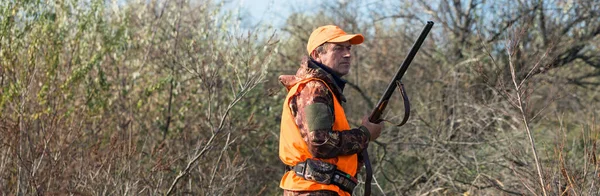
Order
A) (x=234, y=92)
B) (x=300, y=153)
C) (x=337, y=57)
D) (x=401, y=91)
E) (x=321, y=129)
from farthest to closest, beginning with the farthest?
1. (x=234, y=92)
2. (x=401, y=91)
3. (x=337, y=57)
4. (x=300, y=153)
5. (x=321, y=129)

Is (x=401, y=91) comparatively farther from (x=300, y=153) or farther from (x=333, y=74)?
(x=300, y=153)

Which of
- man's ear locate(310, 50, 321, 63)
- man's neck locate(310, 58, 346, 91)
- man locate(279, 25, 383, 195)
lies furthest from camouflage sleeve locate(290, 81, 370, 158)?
man's ear locate(310, 50, 321, 63)

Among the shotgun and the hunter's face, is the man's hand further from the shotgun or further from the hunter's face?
the hunter's face

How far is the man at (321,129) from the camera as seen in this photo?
395 cm

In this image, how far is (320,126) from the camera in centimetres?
391

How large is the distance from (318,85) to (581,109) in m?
8.88

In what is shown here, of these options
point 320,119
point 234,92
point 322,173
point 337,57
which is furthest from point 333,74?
point 234,92

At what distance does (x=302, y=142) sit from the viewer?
4.06m

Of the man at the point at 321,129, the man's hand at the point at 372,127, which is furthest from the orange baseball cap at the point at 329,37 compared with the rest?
the man's hand at the point at 372,127

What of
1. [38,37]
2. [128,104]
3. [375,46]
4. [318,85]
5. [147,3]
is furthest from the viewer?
[375,46]

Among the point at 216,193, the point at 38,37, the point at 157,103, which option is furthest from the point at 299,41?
the point at 216,193

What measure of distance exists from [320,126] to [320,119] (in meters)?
0.03

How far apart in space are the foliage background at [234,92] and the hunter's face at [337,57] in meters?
2.33

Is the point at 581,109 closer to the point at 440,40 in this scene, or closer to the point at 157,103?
the point at 440,40
